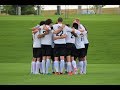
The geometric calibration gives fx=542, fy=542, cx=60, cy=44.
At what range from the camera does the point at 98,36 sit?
37.1m

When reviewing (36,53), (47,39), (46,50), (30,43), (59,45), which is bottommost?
(30,43)

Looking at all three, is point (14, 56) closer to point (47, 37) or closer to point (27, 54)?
point (27, 54)

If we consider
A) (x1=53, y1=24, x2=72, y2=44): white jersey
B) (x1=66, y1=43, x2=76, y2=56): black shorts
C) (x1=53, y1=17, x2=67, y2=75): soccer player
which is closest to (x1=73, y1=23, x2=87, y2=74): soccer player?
(x1=66, y1=43, x2=76, y2=56): black shorts

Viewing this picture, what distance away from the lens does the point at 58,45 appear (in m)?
17.2

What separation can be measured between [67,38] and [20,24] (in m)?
24.8

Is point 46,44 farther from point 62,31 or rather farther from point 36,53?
point 62,31

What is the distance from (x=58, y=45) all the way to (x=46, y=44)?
0.42 metres

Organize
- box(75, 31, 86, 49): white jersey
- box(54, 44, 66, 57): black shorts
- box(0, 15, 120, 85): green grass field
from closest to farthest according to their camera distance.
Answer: box(54, 44, 66, 57): black shorts
box(75, 31, 86, 49): white jersey
box(0, 15, 120, 85): green grass field

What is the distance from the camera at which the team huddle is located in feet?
56.0

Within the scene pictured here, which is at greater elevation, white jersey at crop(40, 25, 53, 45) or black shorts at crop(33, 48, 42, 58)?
white jersey at crop(40, 25, 53, 45)

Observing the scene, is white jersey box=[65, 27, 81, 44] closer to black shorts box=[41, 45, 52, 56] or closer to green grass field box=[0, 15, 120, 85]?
black shorts box=[41, 45, 52, 56]

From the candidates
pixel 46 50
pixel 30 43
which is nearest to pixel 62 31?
pixel 46 50

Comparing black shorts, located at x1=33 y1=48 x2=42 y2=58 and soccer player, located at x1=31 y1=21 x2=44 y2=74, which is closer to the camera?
soccer player, located at x1=31 y1=21 x2=44 y2=74
